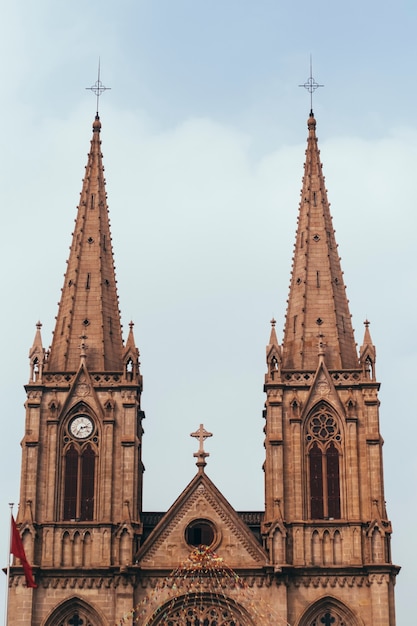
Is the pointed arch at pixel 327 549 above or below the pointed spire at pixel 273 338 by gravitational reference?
below

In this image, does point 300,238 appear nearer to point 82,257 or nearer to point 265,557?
point 82,257

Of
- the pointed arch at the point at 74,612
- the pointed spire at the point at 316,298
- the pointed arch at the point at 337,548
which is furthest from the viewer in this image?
the pointed spire at the point at 316,298

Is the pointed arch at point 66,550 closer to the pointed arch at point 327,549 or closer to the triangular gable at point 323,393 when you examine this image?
the pointed arch at point 327,549

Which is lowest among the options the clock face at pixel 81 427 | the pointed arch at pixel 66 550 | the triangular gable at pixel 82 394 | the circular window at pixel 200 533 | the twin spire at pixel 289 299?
the pointed arch at pixel 66 550

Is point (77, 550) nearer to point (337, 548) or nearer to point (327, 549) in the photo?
point (327, 549)

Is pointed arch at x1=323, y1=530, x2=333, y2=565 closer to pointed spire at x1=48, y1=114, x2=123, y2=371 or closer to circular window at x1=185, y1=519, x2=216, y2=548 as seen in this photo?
circular window at x1=185, y1=519, x2=216, y2=548

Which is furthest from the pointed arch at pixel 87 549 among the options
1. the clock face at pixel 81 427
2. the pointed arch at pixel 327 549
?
the pointed arch at pixel 327 549

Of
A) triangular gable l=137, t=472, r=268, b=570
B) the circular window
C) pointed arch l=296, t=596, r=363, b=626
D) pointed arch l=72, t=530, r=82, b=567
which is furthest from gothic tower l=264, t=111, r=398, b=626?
pointed arch l=72, t=530, r=82, b=567

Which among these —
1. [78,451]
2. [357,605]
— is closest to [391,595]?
[357,605]

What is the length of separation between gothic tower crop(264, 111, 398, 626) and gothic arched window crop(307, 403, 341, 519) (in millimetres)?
47

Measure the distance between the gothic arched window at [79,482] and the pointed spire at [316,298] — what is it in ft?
35.7

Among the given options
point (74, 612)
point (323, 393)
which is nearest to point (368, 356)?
point (323, 393)

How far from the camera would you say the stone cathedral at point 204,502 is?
230ft

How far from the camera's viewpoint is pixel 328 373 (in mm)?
74750
